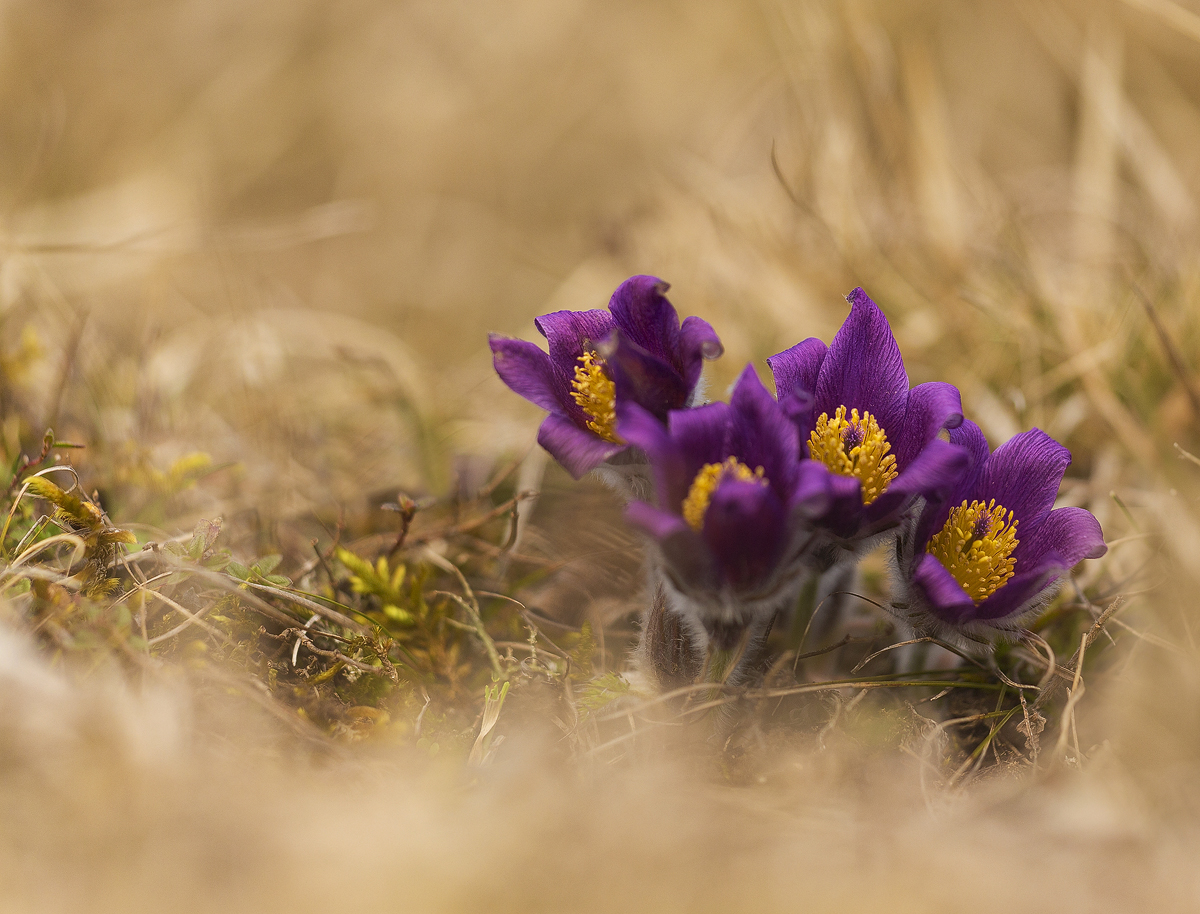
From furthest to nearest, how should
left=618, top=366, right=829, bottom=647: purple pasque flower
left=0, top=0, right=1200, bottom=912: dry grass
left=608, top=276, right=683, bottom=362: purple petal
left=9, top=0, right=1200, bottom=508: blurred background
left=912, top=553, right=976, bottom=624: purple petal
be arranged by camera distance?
left=9, top=0, right=1200, bottom=508: blurred background < left=608, top=276, right=683, bottom=362: purple petal < left=912, top=553, right=976, bottom=624: purple petal < left=618, top=366, right=829, bottom=647: purple pasque flower < left=0, top=0, right=1200, bottom=912: dry grass

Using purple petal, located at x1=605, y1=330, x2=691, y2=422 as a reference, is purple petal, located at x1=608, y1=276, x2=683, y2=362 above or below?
above

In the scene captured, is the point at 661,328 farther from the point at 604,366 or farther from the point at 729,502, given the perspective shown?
the point at 729,502

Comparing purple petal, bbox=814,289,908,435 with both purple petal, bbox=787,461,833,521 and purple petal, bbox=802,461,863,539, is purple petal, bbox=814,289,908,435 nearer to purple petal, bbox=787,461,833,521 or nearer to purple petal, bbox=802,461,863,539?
purple petal, bbox=802,461,863,539

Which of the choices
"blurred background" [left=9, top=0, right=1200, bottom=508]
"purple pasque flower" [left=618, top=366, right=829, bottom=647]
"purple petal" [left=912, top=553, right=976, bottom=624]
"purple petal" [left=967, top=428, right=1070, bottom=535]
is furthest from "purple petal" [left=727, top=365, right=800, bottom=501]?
"blurred background" [left=9, top=0, right=1200, bottom=508]

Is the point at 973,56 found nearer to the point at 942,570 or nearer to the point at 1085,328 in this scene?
the point at 1085,328

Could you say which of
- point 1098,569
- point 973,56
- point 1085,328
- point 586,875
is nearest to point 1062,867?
point 586,875

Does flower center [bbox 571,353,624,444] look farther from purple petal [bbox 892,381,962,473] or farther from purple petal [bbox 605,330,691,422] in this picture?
purple petal [bbox 892,381,962,473]

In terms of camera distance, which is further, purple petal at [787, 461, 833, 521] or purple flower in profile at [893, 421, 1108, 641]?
purple flower in profile at [893, 421, 1108, 641]

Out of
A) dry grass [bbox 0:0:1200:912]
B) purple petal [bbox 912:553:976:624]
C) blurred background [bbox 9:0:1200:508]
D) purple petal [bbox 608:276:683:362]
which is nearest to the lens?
dry grass [bbox 0:0:1200:912]
